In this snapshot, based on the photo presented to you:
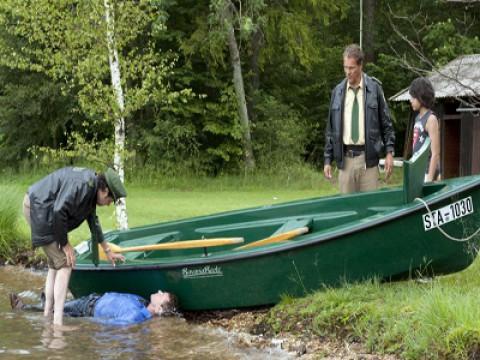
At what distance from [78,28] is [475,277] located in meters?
6.55

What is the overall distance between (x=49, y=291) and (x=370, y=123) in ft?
11.2

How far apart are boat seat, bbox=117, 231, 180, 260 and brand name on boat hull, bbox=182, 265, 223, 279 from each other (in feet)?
4.44

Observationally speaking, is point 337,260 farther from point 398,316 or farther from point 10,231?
point 10,231

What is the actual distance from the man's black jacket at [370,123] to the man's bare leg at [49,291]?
2.93 m

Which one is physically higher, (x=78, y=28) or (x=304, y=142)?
(x=78, y=28)

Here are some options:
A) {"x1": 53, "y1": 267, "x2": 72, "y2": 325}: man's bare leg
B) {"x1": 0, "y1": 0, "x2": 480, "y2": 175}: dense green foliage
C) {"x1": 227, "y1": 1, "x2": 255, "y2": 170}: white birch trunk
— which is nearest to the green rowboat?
{"x1": 53, "y1": 267, "x2": 72, "y2": 325}: man's bare leg

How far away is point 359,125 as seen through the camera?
26.1 feet

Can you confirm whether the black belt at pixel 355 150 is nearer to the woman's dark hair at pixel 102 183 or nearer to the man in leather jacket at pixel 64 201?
the man in leather jacket at pixel 64 201

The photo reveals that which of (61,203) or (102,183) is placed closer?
(61,203)

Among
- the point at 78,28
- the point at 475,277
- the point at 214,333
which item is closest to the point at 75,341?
the point at 214,333

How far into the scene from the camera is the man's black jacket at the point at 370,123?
790 centimetres

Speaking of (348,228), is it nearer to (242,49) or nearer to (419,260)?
(419,260)

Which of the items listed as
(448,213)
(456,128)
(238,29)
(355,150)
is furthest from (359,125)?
(238,29)

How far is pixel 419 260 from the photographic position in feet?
22.6
